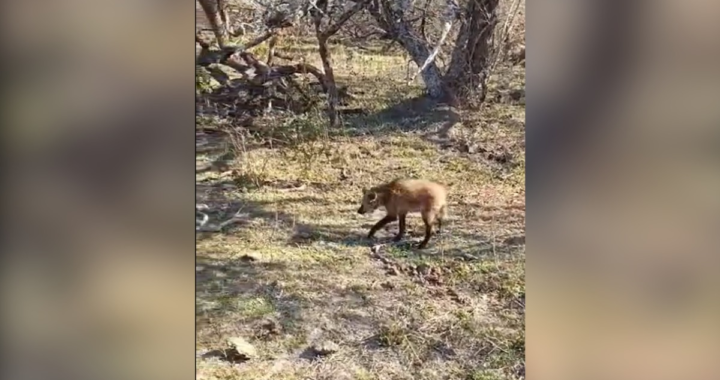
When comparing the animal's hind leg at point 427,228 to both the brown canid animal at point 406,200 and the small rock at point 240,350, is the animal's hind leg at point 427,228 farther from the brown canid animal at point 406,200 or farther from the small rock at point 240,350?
the small rock at point 240,350

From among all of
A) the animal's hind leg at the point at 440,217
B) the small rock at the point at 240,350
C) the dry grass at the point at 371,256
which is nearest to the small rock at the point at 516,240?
the dry grass at the point at 371,256

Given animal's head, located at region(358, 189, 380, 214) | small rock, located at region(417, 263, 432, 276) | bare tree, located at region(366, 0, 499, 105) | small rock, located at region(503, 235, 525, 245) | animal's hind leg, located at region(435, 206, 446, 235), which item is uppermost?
bare tree, located at region(366, 0, 499, 105)

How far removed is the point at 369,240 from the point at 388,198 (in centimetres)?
10

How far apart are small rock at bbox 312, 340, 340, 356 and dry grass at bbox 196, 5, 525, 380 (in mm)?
11

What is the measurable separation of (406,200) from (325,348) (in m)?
0.35

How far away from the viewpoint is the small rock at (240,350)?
125 cm

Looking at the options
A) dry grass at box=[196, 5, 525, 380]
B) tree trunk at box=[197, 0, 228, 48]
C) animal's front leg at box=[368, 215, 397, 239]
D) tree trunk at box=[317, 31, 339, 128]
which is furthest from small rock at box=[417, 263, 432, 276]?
tree trunk at box=[197, 0, 228, 48]

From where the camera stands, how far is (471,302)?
127 cm

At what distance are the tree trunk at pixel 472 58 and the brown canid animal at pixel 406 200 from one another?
197mm

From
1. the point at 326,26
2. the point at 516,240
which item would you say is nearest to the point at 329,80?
the point at 326,26

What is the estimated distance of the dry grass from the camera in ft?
4.11

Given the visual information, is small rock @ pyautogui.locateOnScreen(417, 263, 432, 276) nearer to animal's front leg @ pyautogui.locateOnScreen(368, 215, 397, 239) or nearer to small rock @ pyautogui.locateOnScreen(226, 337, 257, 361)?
animal's front leg @ pyautogui.locateOnScreen(368, 215, 397, 239)
